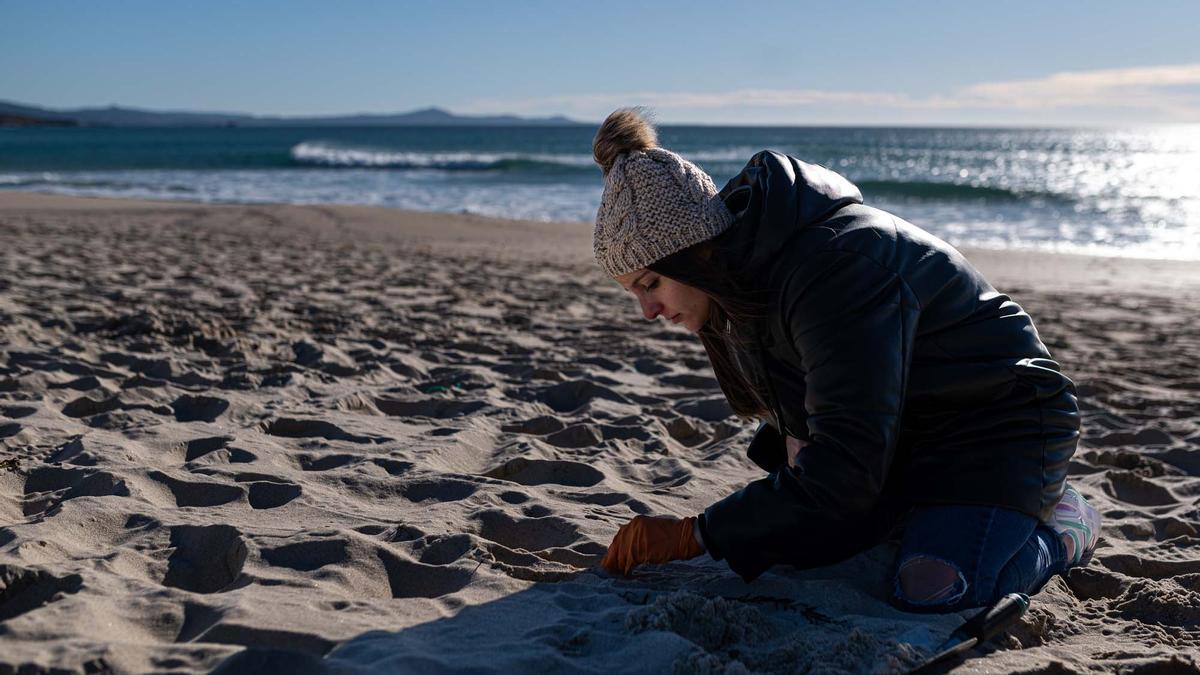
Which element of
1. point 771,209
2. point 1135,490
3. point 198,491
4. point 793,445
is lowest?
point 1135,490

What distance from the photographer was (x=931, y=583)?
6.87 ft

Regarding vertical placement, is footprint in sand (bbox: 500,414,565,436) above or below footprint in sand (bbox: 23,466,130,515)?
below

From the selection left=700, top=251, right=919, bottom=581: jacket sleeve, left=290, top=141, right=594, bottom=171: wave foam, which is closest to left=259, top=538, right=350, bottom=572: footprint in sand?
left=700, top=251, right=919, bottom=581: jacket sleeve

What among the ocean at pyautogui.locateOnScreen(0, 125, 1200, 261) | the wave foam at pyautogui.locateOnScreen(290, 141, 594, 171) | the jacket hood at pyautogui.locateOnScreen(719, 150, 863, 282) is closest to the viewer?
the jacket hood at pyautogui.locateOnScreen(719, 150, 863, 282)

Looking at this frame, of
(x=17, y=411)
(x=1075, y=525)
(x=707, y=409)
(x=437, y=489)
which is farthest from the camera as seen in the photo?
(x=707, y=409)

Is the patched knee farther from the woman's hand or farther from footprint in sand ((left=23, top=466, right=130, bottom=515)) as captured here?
footprint in sand ((left=23, top=466, right=130, bottom=515))

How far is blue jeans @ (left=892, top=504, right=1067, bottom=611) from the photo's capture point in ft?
6.81

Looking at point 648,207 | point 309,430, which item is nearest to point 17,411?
point 309,430

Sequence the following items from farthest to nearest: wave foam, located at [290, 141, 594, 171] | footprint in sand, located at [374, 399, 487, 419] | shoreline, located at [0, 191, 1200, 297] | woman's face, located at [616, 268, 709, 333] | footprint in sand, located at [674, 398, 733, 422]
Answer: wave foam, located at [290, 141, 594, 171]
shoreline, located at [0, 191, 1200, 297]
footprint in sand, located at [674, 398, 733, 422]
footprint in sand, located at [374, 399, 487, 419]
woman's face, located at [616, 268, 709, 333]

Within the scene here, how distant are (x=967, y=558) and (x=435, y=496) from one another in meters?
1.49

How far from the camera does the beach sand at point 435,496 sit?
1.87 m

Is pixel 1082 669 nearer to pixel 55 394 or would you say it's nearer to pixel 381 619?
pixel 381 619

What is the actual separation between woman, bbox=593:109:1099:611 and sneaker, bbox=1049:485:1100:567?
0.09 ft

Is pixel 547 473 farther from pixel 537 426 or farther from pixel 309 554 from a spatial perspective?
pixel 309 554
